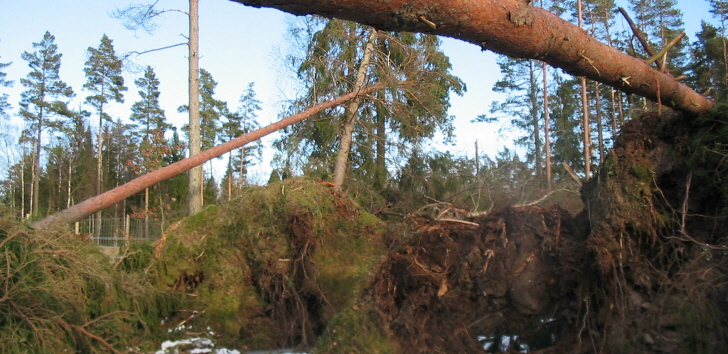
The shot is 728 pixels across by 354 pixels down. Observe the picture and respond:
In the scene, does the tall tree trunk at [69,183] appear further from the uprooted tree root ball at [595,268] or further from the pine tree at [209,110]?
the uprooted tree root ball at [595,268]

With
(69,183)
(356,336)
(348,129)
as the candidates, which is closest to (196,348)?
(356,336)

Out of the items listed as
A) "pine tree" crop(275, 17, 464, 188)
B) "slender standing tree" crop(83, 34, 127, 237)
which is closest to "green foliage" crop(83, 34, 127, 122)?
"slender standing tree" crop(83, 34, 127, 237)

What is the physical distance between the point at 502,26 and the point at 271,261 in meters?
5.76

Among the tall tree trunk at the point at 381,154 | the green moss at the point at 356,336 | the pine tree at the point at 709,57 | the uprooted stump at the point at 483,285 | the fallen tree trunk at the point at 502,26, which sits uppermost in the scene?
the pine tree at the point at 709,57

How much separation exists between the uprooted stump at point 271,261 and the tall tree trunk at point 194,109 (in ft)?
12.0

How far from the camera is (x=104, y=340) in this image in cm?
559

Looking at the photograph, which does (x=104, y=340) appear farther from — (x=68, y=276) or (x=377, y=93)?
(x=377, y=93)

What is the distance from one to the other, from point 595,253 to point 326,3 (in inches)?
154

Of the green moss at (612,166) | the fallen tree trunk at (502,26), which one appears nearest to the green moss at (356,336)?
the green moss at (612,166)

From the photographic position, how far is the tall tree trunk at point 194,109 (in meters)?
11.8

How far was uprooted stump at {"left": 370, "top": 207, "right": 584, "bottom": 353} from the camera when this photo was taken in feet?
17.2

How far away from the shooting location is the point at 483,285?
215 inches

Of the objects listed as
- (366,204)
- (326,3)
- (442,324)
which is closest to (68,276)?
(442,324)

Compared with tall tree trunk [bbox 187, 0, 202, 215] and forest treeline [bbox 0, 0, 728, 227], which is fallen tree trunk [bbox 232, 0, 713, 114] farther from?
tall tree trunk [bbox 187, 0, 202, 215]
